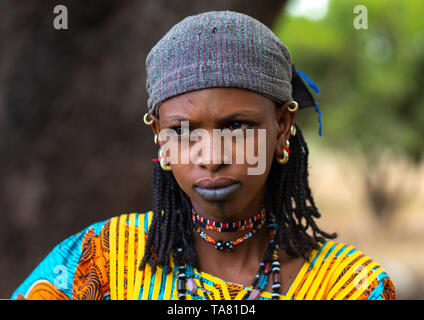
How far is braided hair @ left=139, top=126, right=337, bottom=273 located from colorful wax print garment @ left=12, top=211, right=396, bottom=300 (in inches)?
2.6

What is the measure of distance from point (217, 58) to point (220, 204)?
54 cm

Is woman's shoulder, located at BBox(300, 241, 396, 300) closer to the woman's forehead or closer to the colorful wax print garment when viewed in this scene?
the colorful wax print garment

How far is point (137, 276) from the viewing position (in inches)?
82.8

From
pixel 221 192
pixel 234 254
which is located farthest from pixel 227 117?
pixel 234 254

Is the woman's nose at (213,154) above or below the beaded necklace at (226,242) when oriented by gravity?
above

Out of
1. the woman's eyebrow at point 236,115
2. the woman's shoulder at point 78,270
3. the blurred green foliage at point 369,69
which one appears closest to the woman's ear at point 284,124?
the woman's eyebrow at point 236,115

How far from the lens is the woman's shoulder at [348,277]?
2006 mm

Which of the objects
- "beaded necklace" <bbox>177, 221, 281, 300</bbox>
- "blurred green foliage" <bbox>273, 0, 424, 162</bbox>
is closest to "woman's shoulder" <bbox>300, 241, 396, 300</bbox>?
"beaded necklace" <bbox>177, 221, 281, 300</bbox>

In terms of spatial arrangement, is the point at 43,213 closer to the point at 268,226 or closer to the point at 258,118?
the point at 268,226

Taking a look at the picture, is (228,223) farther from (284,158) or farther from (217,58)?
(217,58)

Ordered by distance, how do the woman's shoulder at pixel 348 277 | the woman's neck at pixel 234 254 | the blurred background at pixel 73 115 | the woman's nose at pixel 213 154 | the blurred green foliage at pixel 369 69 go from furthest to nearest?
1. the blurred green foliage at pixel 369 69
2. the blurred background at pixel 73 115
3. the woman's neck at pixel 234 254
4. the woman's shoulder at pixel 348 277
5. the woman's nose at pixel 213 154

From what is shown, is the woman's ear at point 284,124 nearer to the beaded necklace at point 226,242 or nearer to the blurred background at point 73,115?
the beaded necklace at point 226,242

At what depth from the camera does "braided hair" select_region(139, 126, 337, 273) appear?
2.19 m
